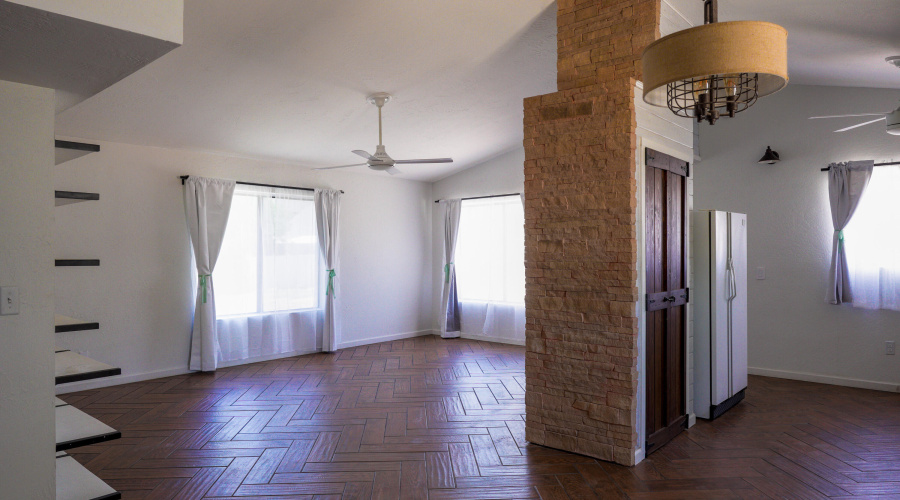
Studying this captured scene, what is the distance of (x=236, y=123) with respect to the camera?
5043 mm

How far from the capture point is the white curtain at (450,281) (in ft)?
25.2

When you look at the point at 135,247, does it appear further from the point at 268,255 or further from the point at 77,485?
the point at 77,485

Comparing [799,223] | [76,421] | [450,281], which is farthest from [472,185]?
[76,421]

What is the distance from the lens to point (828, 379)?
510cm

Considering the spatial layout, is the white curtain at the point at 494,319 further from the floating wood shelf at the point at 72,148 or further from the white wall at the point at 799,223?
the floating wood shelf at the point at 72,148

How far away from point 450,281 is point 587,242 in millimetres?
4475

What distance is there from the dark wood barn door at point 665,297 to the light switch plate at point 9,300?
303cm

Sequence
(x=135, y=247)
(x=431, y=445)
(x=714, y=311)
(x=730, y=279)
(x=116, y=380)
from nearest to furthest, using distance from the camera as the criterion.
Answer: (x=431, y=445), (x=714, y=311), (x=730, y=279), (x=116, y=380), (x=135, y=247)

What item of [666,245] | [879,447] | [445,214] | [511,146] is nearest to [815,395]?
[879,447]

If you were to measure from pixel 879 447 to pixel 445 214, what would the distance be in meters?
5.46

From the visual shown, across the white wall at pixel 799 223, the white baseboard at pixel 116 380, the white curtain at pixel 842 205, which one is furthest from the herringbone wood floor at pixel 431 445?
the white curtain at pixel 842 205

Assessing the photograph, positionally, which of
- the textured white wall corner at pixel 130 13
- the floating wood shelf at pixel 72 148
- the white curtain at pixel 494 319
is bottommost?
the white curtain at pixel 494 319

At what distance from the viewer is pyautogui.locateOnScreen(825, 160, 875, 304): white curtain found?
491cm

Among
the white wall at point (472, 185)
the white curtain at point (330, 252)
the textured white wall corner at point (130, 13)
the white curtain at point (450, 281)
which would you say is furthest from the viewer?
the white curtain at point (450, 281)
